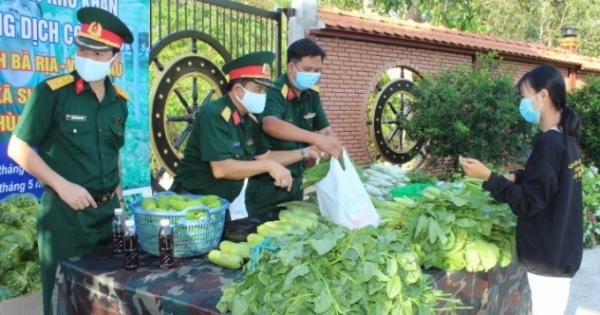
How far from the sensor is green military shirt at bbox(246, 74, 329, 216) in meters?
3.64

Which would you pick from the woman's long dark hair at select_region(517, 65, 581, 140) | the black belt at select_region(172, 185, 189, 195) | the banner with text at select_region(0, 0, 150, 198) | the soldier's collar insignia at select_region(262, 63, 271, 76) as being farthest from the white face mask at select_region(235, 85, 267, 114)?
the banner with text at select_region(0, 0, 150, 198)

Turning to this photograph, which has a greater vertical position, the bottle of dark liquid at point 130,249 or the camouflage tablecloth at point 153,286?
the bottle of dark liquid at point 130,249

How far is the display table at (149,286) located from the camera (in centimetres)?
200

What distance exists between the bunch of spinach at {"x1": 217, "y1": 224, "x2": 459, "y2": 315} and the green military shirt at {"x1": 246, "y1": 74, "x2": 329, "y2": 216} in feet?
5.59

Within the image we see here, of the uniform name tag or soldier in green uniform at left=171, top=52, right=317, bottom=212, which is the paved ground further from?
the uniform name tag

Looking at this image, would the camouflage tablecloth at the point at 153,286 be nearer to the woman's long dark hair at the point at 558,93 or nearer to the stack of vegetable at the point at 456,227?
the stack of vegetable at the point at 456,227

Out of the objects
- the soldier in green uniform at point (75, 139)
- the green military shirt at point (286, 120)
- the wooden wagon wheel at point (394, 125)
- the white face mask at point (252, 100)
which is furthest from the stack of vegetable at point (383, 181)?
the wooden wagon wheel at point (394, 125)

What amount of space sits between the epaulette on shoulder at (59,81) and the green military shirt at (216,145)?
70cm

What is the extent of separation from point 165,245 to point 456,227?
1428 mm

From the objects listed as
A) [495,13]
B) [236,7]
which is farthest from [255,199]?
[495,13]

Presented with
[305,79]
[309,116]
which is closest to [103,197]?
[305,79]

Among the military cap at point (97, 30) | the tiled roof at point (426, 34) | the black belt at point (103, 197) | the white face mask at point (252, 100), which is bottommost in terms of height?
the black belt at point (103, 197)

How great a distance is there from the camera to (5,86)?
3848 millimetres

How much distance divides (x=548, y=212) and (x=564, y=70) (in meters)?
11.9
